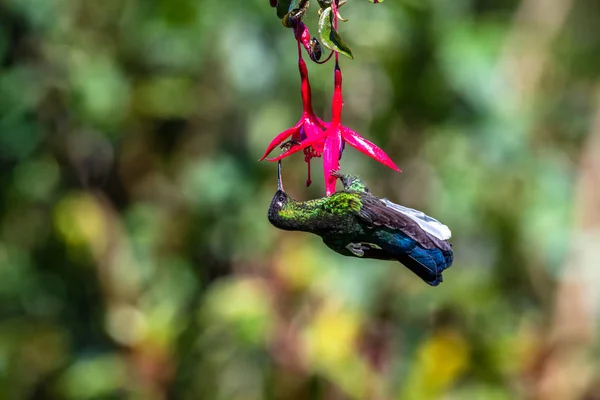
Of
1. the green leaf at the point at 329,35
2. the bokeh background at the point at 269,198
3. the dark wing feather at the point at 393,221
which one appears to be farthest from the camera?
the bokeh background at the point at 269,198

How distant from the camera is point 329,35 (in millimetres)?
837

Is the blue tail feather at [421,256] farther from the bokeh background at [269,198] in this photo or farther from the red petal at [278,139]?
the bokeh background at [269,198]

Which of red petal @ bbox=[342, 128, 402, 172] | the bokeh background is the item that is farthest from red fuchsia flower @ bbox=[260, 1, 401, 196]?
the bokeh background

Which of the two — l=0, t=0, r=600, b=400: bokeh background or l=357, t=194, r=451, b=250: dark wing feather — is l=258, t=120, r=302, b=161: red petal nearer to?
l=357, t=194, r=451, b=250: dark wing feather

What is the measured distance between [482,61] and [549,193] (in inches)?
20.3

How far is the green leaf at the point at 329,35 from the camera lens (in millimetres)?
831

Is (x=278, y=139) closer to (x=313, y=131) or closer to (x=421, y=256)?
(x=313, y=131)

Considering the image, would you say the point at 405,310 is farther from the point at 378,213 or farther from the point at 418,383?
the point at 378,213

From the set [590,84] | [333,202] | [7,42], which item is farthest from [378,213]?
[590,84]

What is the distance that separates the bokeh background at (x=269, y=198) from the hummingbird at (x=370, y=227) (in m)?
1.36

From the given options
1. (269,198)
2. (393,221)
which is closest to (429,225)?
(393,221)

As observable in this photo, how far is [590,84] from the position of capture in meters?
3.20

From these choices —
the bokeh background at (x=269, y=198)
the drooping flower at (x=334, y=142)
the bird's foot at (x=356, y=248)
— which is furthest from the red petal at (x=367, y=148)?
the bokeh background at (x=269, y=198)

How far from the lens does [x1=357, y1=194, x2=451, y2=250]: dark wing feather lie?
0.93m
